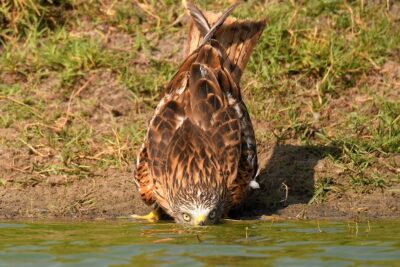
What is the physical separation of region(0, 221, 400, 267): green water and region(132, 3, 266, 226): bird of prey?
23 centimetres

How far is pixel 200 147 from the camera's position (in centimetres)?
941

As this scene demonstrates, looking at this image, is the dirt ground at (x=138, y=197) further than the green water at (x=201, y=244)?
Yes

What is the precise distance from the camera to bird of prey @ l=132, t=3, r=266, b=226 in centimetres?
928

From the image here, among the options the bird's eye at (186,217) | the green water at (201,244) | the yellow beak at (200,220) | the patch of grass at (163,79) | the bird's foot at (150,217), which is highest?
the patch of grass at (163,79)

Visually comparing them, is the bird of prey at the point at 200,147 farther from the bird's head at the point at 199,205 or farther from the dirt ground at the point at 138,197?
the dirt ground at the point at 138,197

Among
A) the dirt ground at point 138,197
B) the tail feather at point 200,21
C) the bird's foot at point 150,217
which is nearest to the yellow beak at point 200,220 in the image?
the bird's foot at point 150,217

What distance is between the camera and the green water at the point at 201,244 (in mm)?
7914

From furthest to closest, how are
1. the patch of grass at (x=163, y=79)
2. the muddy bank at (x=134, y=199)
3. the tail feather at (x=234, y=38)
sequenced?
the patch of grass at (x=163, y=79), the tail feather at (x=234, y=38), the muddy bank at (x=134, y=199)

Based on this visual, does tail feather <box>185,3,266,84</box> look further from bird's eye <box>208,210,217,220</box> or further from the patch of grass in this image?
bird's eye <box>208,210,217,220</box>

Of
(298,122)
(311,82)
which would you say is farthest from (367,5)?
(298,122)

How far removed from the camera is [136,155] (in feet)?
34.9

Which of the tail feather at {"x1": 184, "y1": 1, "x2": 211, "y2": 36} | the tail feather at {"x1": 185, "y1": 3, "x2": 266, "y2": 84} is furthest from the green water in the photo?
the tail feather at {"x1": 184, "y1": 1, "x2": 211, "y2": 36}

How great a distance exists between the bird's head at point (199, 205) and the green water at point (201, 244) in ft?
0.31

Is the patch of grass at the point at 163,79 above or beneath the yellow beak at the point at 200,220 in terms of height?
above
